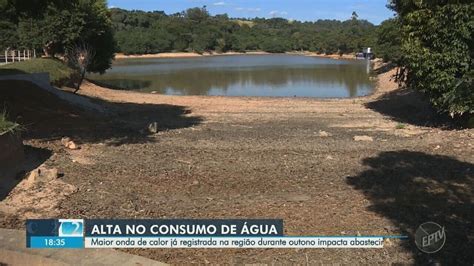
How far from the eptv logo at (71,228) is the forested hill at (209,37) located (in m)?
107

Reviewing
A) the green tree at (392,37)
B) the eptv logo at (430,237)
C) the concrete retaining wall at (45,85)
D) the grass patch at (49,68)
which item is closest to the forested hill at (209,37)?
the green tree at (392,37)

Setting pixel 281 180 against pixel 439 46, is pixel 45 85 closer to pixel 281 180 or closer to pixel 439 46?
pixel 281 180

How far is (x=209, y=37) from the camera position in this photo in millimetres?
140875

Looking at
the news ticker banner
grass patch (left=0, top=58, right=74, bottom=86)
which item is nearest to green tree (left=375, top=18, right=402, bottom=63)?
the news ticker banner

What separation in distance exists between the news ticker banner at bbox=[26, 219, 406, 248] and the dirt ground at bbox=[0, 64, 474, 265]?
147mm

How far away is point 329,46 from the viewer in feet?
435

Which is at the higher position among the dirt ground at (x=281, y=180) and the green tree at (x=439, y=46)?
the green tree at (x=439, y=46)

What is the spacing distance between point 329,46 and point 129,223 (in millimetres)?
130247

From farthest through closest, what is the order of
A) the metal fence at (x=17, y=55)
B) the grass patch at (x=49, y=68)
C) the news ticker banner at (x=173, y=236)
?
the metal fence at (x=17, y=55) → the grass patch at (x=49, y=68) → the news ticker banner at (x=173, y=236)

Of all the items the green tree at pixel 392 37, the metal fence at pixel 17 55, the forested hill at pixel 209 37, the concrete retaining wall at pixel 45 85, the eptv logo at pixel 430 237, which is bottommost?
the eptv logo at pixel 430 237

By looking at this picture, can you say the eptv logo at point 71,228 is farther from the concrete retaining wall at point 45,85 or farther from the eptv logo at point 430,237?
the concrete retaining wall at point 45,85

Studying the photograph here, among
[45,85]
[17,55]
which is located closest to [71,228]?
[45,85]

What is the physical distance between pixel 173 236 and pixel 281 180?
117 inches

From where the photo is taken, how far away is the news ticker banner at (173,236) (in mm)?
5602
